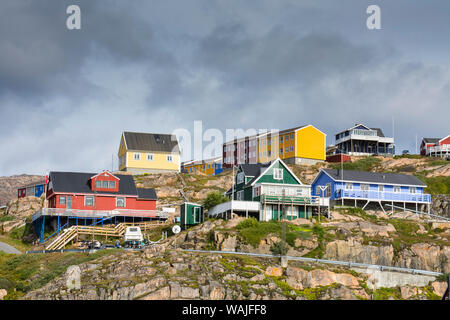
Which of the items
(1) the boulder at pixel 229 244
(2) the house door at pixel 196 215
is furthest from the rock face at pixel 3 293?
(2) the house door at pixel 196 215

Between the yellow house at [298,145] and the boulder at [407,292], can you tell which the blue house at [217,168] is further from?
the boulder at [407,292]

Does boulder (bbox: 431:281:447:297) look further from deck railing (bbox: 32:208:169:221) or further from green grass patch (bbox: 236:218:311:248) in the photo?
deck railing (bbox: 32:208:169:221)

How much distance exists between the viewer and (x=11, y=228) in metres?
81.3

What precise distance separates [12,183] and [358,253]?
102m

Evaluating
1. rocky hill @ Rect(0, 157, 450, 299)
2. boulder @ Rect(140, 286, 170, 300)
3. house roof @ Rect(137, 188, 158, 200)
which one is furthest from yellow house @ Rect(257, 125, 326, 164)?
boulder @ Rect(140, 286, 170, 300)

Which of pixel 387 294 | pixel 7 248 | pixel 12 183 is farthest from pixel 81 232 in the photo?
pixel 12 183

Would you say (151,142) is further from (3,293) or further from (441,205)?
(3,293)

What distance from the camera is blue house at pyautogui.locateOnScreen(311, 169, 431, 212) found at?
78.9 m

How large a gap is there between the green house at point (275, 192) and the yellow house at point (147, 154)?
34880 millimetres
